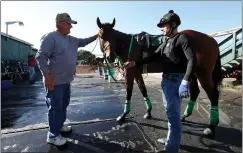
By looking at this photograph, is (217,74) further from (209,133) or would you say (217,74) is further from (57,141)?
(57,141)

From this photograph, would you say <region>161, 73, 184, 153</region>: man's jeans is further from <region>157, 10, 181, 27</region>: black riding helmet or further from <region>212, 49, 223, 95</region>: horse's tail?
<region>212, 49, 223, 95</region>: horse's tail

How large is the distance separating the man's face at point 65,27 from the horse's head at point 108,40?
998 mm

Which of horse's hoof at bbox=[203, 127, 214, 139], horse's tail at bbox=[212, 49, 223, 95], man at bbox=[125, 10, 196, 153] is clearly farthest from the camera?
horse's tail at bbox=[212, 49, 223, 95]

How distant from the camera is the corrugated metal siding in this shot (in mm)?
12781

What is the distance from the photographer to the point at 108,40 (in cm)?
418

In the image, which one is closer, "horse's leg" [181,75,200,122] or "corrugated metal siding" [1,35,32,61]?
"horse's leg" [181,75,200,122]

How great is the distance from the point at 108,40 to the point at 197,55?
1822 mm

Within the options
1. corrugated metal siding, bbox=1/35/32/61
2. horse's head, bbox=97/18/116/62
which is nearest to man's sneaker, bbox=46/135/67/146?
horse's head, bbox=97/18/116/62

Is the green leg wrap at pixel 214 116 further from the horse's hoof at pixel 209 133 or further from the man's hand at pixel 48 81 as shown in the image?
the man's hand at pixel 48 81

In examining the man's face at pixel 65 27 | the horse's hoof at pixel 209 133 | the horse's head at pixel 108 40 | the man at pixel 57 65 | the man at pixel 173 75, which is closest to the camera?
the man at pixel 173 75

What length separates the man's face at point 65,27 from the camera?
319cm

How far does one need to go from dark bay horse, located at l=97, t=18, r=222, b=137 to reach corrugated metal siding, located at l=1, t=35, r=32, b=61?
11.1m

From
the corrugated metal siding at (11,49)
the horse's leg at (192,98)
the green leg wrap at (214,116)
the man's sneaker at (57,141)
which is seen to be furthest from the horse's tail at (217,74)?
the corrugated metal siding at (11,49)

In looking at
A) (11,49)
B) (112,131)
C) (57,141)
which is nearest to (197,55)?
(112,131)
